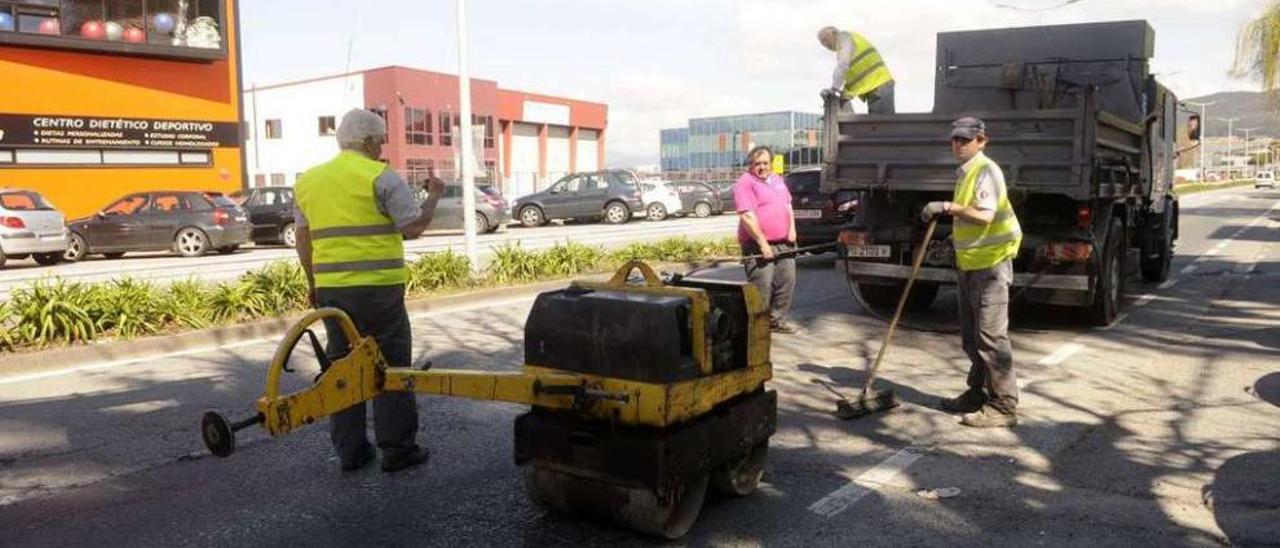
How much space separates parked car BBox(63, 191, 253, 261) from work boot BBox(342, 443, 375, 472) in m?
16.5

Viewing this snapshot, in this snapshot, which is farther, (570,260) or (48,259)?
(48,259)

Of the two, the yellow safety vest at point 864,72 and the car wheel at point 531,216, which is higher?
the yellow safety vest at point 864,72

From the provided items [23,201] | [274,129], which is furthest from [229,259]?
[274,129]

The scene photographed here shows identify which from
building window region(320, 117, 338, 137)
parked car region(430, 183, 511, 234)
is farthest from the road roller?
building window region(320, 117, 338, 137)

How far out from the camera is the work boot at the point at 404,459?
4969 millimetres

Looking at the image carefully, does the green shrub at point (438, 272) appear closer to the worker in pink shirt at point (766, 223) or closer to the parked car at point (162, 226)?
the worker in pink shirt at point (766, 223)

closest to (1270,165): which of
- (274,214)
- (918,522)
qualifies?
(274,214)

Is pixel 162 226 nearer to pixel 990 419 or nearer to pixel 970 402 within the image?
pixel 970 402

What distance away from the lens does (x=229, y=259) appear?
18953mm

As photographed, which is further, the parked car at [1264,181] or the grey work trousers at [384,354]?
the parked car at [1264,181]

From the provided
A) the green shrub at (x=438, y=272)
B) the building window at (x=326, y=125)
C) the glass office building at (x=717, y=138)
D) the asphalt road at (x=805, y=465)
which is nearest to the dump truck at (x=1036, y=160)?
the asphalt road at (x=805, y=465)

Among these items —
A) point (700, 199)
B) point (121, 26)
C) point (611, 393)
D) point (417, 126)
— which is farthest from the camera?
point (417, 126)

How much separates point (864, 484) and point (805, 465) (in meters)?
0.40

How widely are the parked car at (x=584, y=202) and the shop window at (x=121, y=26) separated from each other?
9745 millimetres
